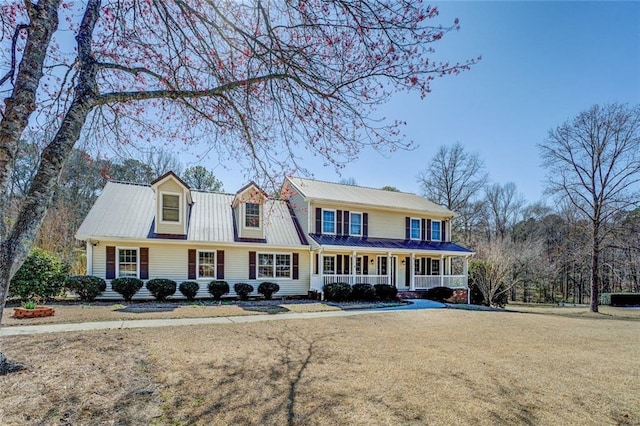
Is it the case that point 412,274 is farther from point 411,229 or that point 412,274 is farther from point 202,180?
point 202,180

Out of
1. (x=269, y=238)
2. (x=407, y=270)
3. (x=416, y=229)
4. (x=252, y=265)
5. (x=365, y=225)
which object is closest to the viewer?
(x=252, y=265)

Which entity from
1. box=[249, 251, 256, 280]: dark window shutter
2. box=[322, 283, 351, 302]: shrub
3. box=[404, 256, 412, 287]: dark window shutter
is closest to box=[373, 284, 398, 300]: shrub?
box=[322, 283, 351, 302]: shrub

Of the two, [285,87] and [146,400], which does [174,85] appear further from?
[146,400]

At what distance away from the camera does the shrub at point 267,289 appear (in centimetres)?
1672

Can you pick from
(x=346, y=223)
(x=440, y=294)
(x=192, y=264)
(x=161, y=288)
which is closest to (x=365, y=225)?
(x=346, y=223)

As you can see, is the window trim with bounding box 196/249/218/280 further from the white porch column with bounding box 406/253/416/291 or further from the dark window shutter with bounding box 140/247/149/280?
the white porch column with bounding box 406/253/416/291

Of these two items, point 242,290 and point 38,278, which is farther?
point 242,290

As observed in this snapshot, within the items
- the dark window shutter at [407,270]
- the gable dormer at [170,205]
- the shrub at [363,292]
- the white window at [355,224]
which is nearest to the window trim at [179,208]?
the gable dormer at [170,205]

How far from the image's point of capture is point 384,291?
1800 centimetres

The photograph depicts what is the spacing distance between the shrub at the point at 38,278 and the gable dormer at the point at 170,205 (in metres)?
3.90

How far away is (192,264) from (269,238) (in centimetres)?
395

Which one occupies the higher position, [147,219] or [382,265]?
[147,219]

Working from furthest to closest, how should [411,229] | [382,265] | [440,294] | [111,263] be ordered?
[411,229] < [382,265] < [440,294] < [111,263]

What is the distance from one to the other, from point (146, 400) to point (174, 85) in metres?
5.48
